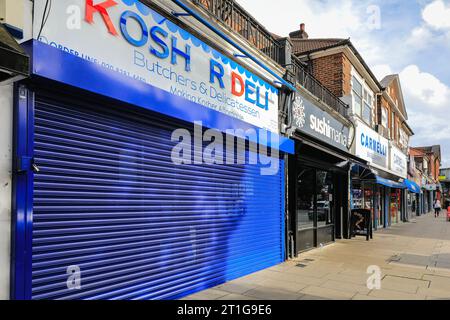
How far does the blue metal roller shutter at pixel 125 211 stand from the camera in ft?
12.9

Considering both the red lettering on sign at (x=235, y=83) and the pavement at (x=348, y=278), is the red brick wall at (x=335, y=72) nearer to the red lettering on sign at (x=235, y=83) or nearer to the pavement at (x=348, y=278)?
the pavement at (x=348, y=278)

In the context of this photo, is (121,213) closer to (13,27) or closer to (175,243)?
(175,243)

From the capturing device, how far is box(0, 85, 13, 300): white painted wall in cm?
343

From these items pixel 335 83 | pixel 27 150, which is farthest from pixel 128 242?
pixel 335 83

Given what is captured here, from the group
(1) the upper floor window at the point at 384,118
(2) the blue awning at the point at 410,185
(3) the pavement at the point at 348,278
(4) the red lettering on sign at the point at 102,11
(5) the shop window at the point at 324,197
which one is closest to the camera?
(4) the red lettering on sign at the point at 102,11

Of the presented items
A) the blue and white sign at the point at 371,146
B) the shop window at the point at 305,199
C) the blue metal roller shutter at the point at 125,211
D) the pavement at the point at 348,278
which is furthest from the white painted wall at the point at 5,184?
the blue and white sign at the point at 371,146

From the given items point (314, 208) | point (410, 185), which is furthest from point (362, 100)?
point (410, 185)

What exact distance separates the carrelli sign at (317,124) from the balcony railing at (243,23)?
1495 mm

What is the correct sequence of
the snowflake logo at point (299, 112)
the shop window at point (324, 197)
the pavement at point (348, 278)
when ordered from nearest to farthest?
the pavement at point (348, 278) → the snowflake logo at point (299, 112) → the shop window at point (324, 197)

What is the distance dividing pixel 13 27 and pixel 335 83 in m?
13.4

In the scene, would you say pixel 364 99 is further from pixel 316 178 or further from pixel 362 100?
pixel 316 178

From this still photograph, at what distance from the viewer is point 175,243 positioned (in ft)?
18.6

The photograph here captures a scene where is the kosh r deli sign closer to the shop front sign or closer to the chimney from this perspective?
the chimney

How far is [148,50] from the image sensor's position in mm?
5258
